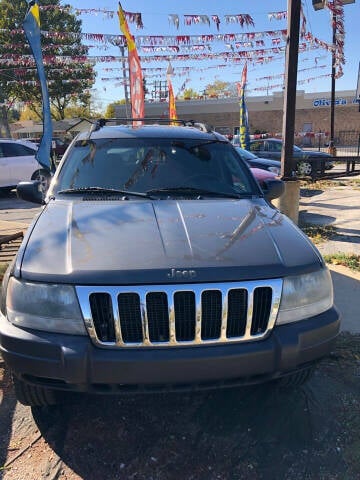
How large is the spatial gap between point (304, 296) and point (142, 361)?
37.5 inches

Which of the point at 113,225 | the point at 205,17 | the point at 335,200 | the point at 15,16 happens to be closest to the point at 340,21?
the point at 205,17

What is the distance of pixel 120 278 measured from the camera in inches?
83.0

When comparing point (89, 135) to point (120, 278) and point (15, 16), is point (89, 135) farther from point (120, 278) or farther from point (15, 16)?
point (15, 16)

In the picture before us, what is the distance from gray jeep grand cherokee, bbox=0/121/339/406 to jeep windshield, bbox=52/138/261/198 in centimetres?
75

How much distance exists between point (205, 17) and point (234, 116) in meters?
31.4

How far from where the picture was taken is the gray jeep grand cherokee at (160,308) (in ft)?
6.89

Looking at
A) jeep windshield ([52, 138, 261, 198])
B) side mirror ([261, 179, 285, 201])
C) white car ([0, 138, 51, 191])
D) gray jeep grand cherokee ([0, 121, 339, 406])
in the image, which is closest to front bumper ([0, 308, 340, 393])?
gray jeep grand cherokee ([0, 121, 339, 406])

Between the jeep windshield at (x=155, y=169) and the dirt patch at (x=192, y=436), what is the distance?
1.53 meters

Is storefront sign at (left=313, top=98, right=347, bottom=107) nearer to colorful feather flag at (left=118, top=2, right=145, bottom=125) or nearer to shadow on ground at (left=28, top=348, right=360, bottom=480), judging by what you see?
colorful feather flag at (left=118, top=2, right=145, bottom=125)

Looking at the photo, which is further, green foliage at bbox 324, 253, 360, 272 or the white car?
the white car

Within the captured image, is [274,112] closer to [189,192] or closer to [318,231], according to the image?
[318,231]

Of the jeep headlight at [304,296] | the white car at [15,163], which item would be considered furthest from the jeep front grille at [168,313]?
the white car at [15,163]

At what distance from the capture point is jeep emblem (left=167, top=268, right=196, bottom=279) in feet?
6.99

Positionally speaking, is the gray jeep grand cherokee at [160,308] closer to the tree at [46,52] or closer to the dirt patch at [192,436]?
the dirt patch at [192,436]
